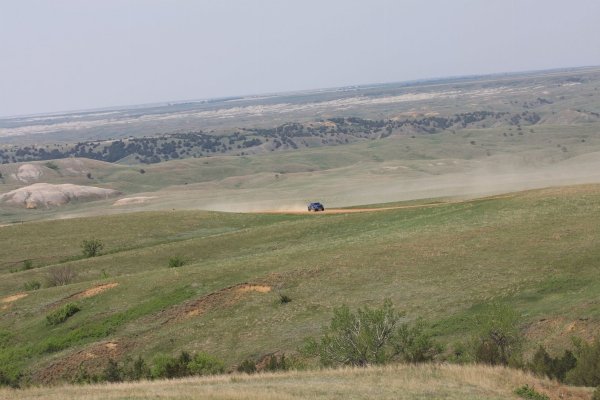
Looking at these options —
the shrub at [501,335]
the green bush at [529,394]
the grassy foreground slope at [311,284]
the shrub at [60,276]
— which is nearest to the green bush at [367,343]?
the shrub at [501,335]

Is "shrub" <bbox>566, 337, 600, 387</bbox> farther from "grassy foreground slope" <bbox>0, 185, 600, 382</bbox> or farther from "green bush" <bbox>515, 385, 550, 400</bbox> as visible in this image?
"grassy foreground slope" <bbox>0, 185, 600, 382</bbox>

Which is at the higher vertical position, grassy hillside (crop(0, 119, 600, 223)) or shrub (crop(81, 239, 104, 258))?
shrub (crop(81, 239, 104, 258))

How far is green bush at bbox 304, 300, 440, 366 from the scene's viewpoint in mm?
29203

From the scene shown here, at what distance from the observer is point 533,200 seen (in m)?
58.8

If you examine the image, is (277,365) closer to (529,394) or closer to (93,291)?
(529,394)

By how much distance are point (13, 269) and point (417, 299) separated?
42.6 m

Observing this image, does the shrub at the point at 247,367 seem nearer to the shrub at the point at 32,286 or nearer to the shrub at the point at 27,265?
the shrub at the point at 32,286

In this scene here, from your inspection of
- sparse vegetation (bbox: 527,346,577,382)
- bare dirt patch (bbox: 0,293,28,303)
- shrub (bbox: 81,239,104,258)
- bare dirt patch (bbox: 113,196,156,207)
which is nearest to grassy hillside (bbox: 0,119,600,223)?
bare dirt patch (bbox: 113,196,156,207)

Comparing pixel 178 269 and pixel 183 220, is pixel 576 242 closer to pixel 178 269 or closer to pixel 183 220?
pixel 178 269

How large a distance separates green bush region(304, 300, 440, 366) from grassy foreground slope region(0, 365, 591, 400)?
157 inches

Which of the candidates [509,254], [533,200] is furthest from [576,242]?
[533,200]

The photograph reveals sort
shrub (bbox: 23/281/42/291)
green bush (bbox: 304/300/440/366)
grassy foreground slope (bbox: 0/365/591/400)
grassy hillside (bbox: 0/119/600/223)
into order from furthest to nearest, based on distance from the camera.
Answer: grassy hillside (bbox: 0/119/600/223) → shrub (bbox: 23/281/42/291) → green bush (bbox: 304/300/440/366) → grassy foreground slope (bbox: 0/365/591/400)

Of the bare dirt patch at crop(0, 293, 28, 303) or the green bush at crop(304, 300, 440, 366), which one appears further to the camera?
the bare dirt patch at crop(0, 293, 28, 303)

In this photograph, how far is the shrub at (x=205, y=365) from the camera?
30.6 meters
